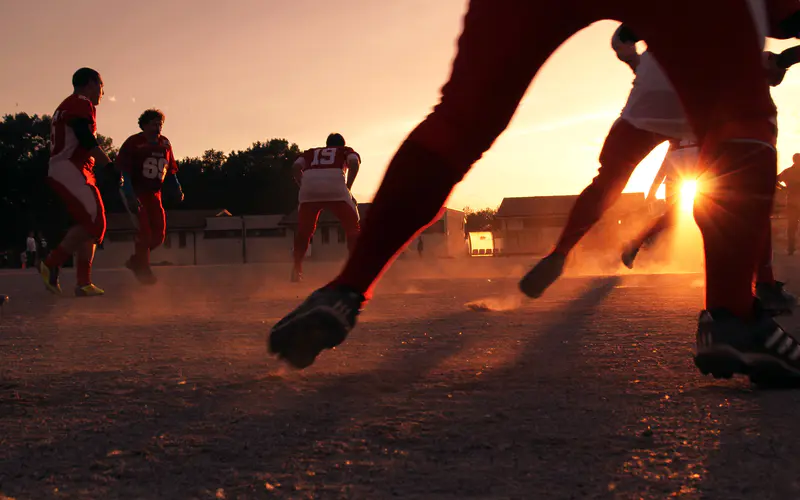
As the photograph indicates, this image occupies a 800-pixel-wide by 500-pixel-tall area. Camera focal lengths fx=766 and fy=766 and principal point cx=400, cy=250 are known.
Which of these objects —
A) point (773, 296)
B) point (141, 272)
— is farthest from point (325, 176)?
point (773, 296)

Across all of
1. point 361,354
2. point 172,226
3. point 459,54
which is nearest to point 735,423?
point 459,54

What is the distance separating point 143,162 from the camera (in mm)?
8352

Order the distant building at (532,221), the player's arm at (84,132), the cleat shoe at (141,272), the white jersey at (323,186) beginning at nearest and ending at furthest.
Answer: the player's arm at (84,132) → the cleat shoe at (141,272) → the white jersey at (323,186) → the distant building at (532,221)

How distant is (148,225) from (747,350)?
747 cm

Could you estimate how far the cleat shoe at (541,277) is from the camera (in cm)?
Result: 369

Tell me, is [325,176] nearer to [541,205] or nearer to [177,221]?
[541,205]

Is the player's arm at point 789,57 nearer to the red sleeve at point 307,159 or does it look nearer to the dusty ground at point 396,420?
the dusty ground at point 396,420

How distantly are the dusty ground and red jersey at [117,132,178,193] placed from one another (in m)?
5.04

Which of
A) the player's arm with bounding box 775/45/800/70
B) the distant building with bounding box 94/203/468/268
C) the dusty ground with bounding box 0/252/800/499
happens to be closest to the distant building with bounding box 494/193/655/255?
the distant building with bounding box 94/203/468/268

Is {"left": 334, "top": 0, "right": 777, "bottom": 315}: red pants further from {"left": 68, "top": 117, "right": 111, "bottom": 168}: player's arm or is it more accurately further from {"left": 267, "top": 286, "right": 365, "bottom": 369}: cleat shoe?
{"left": 68, "top": 117, "right": 111, "bottom": 168}: player's arm

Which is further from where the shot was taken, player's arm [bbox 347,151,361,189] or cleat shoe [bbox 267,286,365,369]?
player's arm [bbox 347,151,361,189]

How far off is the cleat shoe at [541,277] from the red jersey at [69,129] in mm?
4996

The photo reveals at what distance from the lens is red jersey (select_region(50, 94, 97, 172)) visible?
7.02 m

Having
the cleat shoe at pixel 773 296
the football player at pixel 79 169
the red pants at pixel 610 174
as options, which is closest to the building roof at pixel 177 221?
the football player at pixel 79 169
